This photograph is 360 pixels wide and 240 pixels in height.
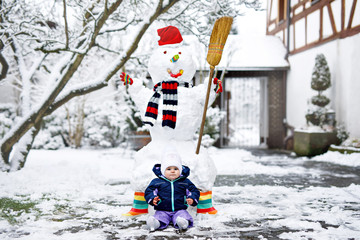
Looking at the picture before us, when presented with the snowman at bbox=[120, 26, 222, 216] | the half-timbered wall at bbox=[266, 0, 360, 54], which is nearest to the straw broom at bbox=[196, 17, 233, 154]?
the snowman at bbox=[120, 26, 222, 216]

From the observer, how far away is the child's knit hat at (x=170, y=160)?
314 cm

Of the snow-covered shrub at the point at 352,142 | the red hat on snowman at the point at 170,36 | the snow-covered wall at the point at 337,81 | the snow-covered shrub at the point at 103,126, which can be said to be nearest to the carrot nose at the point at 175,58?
the red hat on snowman at the point at 170,36

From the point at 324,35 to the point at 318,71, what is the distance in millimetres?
1205

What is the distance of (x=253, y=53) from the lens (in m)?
11.4

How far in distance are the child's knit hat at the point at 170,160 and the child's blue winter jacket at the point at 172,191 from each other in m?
0.10

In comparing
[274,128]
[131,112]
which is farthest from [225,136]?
[131,112]

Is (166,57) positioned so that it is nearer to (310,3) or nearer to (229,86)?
(310,3)

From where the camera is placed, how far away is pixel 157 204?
313cm

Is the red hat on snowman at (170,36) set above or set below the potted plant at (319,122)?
above

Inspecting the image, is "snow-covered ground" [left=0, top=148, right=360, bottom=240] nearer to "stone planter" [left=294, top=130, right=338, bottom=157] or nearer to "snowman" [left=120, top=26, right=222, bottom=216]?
"snowman" [left=120, top=26, right=222, bottom=216]

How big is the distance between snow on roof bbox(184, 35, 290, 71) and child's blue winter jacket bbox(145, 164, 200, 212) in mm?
7509

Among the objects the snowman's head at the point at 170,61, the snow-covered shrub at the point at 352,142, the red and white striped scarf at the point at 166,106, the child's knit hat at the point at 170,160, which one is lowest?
the snow-covered shrub at the point at 352,142

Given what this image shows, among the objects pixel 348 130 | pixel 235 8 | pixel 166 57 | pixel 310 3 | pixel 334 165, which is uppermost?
pixel 310 3

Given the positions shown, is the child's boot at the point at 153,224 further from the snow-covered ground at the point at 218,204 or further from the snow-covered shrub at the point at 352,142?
the snow-covered shrub at the point at 352,142
